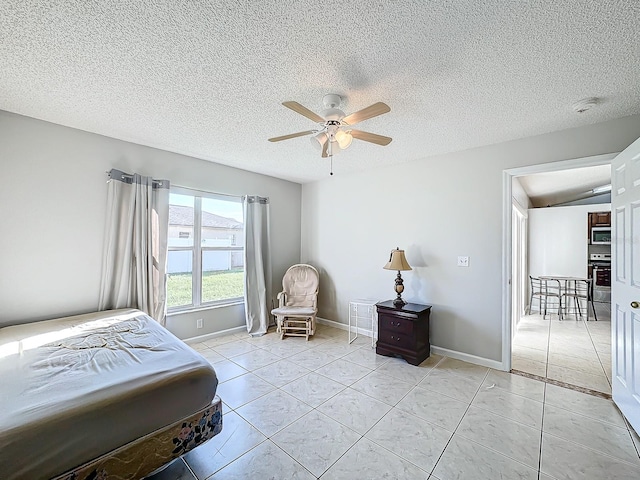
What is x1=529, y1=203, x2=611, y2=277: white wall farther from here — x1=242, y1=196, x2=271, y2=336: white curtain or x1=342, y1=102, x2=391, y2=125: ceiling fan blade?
A: x1=342, y1=102, x2=391, y2=125: ceiling fan blade

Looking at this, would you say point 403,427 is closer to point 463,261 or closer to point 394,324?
point 394,324

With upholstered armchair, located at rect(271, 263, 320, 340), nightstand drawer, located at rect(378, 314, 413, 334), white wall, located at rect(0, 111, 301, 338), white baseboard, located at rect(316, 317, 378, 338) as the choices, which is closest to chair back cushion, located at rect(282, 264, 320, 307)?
upholstered armchair, located at rect(271, 263, 320, 340)

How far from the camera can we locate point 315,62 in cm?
180

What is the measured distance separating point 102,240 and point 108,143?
42.8 inches

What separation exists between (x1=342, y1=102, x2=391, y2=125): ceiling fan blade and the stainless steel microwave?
7082mm

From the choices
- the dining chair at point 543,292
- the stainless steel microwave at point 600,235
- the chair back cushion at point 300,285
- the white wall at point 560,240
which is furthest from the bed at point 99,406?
the stainless steel microwave at point 600,235

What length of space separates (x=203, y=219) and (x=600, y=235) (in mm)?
8280

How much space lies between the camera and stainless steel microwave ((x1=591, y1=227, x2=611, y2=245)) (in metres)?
6.18

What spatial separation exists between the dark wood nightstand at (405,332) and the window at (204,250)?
7.48 ft

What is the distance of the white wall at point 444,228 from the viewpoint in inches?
117

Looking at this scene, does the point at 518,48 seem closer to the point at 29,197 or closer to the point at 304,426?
the point at 304,426

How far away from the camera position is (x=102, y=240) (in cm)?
307

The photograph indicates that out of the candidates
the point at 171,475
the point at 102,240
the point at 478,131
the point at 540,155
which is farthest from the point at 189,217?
the point at 540,155

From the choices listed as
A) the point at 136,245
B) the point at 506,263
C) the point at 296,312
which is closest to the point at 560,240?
the point at 506,263
